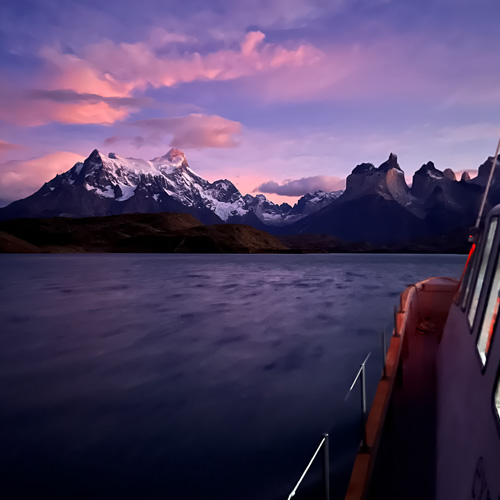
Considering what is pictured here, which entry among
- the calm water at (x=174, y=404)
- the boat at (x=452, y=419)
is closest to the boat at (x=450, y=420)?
the boat at (x=452, y=419)

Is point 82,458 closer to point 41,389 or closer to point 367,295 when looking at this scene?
point 41,389

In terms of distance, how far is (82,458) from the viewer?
33.1 ft

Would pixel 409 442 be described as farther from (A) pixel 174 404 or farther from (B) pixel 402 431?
(A) pixel 174 404

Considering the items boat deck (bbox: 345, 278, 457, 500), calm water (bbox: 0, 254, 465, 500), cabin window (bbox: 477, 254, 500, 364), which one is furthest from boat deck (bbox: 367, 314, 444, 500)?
cabin window (bbox: 477, 254, 500, 364)

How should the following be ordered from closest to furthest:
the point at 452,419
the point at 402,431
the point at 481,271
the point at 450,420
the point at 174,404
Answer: the point at 452,419
the point at 450,420
the point at 481,271
the point at 402,431
the point at 174,404

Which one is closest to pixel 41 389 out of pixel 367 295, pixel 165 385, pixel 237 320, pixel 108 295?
Answer: pixel 165 385

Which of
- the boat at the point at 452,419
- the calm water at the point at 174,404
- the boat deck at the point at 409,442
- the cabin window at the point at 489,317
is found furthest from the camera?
the calm water at the point at 174,404

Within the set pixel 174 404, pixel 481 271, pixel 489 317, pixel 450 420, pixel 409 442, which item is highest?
pixel 481 271

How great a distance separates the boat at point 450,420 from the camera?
4.55 meters

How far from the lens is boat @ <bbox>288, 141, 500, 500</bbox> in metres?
4.55

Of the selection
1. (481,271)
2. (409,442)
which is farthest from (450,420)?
(409,442)

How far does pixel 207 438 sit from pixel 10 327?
23829 mm

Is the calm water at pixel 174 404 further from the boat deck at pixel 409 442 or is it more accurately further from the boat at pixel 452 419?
the boat at pixel 452 419

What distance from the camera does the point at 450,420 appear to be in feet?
21.6
